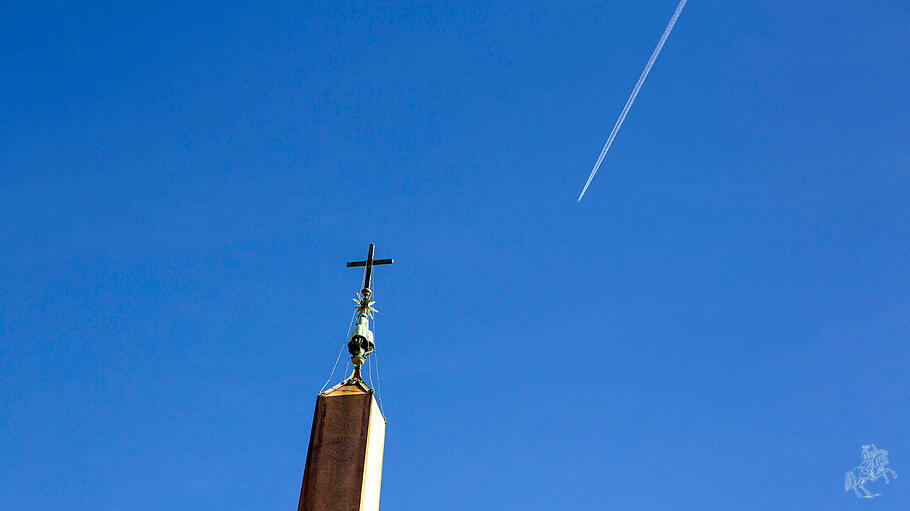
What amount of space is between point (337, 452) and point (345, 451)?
0.16 m

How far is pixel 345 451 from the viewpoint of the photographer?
19.9 metres

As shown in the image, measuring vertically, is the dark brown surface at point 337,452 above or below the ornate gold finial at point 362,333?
below

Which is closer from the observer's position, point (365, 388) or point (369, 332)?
point (365, 388)

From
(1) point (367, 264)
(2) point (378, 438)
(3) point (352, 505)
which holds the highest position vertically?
(1) point (367, 264)

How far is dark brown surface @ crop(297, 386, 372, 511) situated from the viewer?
1914 centimetres

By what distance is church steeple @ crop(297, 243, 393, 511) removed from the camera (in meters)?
19.2

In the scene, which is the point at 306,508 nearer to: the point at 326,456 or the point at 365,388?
the point at 326,456

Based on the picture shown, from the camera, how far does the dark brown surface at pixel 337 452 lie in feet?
62.8

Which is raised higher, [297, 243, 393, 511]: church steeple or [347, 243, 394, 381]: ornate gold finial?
[347, 243, 394, 381]: ornate gold finial

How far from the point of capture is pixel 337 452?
1989 cm

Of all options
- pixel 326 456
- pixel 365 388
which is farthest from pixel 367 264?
pixel 326 456

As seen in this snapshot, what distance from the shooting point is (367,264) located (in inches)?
981

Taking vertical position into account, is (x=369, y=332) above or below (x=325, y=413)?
above

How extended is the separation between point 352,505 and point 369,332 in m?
5.08
